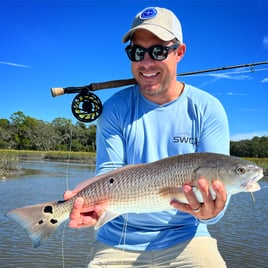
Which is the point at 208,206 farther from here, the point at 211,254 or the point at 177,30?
the point at 177,30

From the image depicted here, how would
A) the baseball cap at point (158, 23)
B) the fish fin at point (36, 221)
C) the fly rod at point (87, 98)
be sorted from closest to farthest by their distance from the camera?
the fish fin at point (36, 221) → the baseball cap at point (158, 23) → the fly rod at point (87, 98)

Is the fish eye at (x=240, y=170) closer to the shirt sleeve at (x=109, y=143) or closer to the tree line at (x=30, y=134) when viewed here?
the shirt sleeve at (x=109, y=143)

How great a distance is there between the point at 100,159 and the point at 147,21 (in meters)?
1.15

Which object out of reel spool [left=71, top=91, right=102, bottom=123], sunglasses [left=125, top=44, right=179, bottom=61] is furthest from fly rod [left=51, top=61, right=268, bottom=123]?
sunglasses [left=125, top=44, right=179, bottom=61]

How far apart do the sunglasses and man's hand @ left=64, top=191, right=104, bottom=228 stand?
1205 millimetres

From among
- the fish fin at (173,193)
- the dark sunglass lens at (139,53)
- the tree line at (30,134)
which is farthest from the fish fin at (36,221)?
the tree line at (30,134)

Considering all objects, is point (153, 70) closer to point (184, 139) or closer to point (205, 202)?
point (184, 139)

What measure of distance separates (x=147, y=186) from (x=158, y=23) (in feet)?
4.25

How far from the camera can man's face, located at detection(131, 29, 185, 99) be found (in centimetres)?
328

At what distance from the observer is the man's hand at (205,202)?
99.6 inches

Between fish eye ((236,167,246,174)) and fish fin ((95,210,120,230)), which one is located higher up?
fish eye ((236,167,246,174))

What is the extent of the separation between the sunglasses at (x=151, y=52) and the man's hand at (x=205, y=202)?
1.16 meters

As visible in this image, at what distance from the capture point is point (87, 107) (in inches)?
154

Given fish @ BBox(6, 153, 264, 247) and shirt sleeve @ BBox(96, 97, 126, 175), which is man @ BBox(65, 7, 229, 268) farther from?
fish @ BBox(6, 153, 264, 247)
